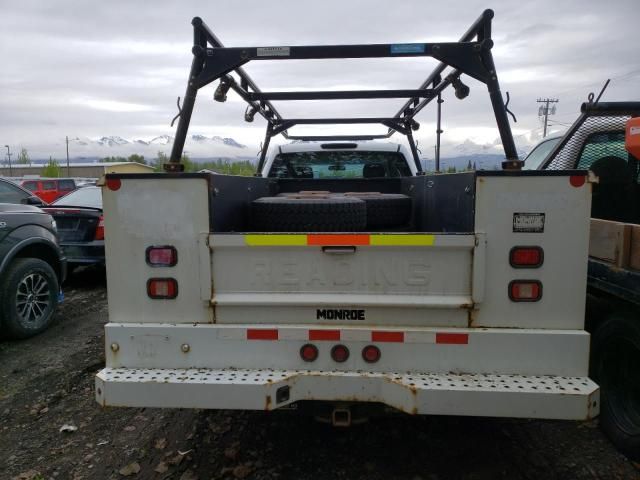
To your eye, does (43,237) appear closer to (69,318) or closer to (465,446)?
(69,318)

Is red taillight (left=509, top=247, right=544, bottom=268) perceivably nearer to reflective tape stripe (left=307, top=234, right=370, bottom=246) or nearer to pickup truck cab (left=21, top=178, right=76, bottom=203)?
reflective tape stripe (left=307, top=234, right=370, bottom=246)

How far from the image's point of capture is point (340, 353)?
273 cm

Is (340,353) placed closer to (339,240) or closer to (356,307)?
(356,307)

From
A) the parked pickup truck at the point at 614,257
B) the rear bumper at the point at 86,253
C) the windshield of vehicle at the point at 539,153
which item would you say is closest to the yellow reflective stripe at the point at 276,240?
the parked pickup truck at the point at 614,257

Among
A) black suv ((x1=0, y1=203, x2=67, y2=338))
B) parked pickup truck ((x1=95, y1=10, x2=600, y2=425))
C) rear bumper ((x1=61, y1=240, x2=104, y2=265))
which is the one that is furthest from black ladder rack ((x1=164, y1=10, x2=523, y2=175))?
rear bumper ((x1=61, y1=240, x2=104, y2=265))

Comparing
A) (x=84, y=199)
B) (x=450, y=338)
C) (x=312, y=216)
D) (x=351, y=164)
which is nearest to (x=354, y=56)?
(x=312, y=216)

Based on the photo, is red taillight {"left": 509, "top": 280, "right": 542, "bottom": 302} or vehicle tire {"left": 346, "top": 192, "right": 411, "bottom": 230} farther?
vehicle tire {"left": 346, "top": 192, "right": 411, "bottom": 230}

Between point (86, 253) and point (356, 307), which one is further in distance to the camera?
point (86, 253)

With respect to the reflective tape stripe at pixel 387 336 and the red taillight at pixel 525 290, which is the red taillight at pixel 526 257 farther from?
the reflective tape stripe at pixel 387 336

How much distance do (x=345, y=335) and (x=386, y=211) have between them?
4.52ft

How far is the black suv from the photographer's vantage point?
527 centimetres

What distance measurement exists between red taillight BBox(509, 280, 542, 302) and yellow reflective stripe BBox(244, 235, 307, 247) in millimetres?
1124

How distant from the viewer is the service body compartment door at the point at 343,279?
2.70 m

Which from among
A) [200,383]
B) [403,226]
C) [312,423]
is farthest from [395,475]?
[403,226]
